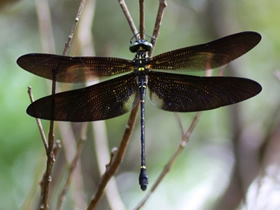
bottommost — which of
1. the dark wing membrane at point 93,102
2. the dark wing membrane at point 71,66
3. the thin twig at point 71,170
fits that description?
the thin twig at point 71,170

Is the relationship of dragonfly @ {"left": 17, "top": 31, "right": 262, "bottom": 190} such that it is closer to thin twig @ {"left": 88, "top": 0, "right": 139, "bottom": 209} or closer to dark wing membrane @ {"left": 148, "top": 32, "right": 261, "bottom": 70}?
dark wing membrane @ {"left": 148, "top": 32, "right": 261, "bottom": 70}

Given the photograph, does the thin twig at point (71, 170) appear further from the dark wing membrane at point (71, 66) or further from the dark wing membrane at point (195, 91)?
the dark wing membrane at point (195, 91)

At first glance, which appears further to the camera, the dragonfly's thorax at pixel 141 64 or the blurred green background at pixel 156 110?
the blurred green background at pixel 156 110

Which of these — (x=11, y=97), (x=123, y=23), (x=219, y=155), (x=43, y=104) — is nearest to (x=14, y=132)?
(x=11, y=97)

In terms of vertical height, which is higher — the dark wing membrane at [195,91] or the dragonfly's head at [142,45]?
the dragonfly's head at [142,45]

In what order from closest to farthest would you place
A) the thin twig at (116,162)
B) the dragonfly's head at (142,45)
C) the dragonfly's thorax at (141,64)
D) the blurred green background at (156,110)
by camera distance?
the thin twig at (116,162)
the dragonfly's head at (142,45)
the dragonfly's thorax at (141,64)
the blurred green background at (156,110)

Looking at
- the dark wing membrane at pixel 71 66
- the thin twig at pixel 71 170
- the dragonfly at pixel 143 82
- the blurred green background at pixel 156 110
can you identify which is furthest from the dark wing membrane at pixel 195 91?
the blurred green background at pixel 156 110

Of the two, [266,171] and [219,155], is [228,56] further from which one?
[219,155]

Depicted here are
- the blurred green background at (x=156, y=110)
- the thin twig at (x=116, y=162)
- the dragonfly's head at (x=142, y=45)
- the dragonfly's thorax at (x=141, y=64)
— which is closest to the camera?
the thin twig at (x=116, y=162)
